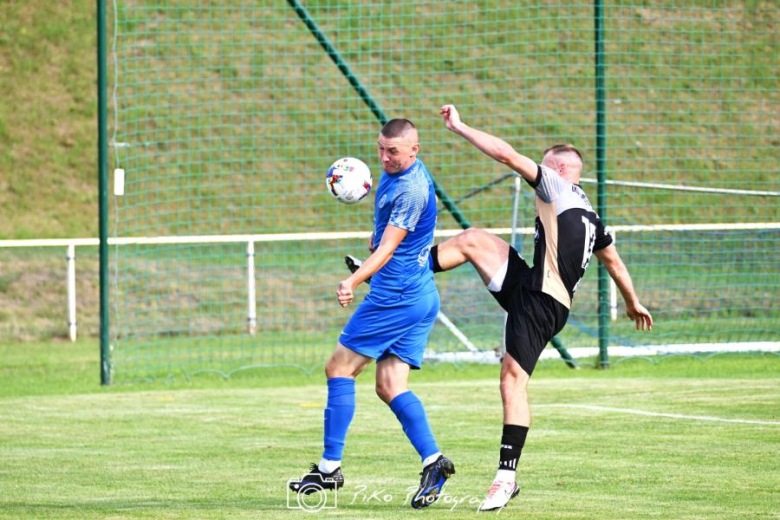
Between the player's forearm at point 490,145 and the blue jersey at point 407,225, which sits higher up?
the player's forearm at point 490,145

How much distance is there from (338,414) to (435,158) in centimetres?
2052

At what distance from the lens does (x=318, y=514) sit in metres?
6.34

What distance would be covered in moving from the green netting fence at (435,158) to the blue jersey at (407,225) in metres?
6.77

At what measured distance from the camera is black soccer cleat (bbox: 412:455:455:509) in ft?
21.2

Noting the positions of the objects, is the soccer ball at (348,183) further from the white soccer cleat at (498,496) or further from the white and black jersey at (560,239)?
the white soccer cleat at (498,496)

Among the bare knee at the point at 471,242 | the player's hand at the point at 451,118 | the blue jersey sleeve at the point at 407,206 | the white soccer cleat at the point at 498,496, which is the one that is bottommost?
the white soccer cleat at the point at 498,496

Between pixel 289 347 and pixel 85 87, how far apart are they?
1575cm

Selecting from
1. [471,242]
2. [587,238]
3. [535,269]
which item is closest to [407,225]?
[471,242]

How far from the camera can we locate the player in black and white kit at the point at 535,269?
6598 millimetres

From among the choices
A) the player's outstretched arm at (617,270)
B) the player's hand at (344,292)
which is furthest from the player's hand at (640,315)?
the player's hand at (344,292)

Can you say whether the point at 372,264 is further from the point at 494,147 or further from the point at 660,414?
the point at 660,414

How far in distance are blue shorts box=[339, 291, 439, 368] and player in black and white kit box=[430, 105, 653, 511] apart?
345 millimetres

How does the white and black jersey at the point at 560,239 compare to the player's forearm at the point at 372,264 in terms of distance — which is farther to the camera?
the white and black jersey at the point at 560,239

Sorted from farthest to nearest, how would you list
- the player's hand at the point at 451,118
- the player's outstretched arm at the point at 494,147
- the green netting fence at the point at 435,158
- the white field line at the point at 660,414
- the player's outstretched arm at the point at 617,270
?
the green netting fence at the point at 435,158, the white field line at the point at 660,414, the player's outstretched arm at the point at 617,270, the player's hand at the point at 451,118, the player's outstretched arm at the point at 494,147
